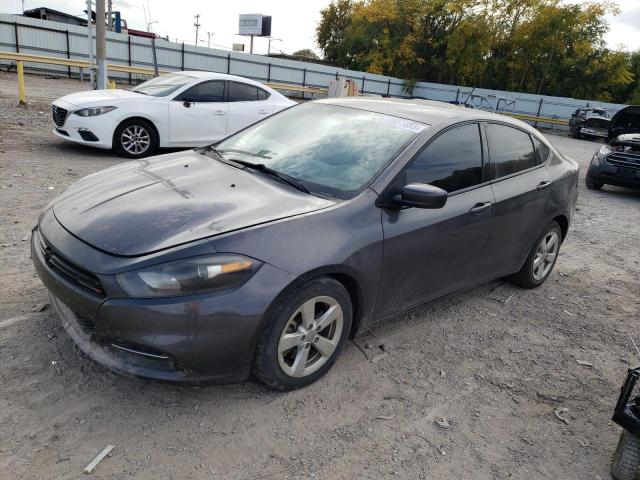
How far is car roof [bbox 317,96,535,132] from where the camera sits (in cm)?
350

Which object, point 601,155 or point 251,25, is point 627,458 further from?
point 251,25

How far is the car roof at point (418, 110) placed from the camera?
11.5 feet

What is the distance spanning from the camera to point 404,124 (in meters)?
3.40

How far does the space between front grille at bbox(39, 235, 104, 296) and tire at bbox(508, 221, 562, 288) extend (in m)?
3.45

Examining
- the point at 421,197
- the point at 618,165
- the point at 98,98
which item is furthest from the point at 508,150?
the point at 618,165

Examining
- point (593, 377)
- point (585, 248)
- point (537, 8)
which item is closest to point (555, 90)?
point (537, 8)

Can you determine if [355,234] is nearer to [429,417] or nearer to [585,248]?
[429,417]

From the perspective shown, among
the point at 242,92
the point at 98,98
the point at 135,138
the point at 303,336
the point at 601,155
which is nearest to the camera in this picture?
the point at 303,336

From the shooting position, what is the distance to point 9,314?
320 centimetres

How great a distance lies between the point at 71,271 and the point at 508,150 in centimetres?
318

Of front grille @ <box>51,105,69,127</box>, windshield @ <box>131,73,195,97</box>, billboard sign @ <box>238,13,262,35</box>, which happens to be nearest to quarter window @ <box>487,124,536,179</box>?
windshield @ <box>131,73,195,97</box>

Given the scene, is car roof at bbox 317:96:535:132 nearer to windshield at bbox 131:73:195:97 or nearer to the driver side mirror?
the driver side mirror

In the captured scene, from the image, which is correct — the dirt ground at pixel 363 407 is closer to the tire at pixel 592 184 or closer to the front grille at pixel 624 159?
the front grille at pixel 624 159

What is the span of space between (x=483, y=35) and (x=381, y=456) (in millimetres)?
41098
